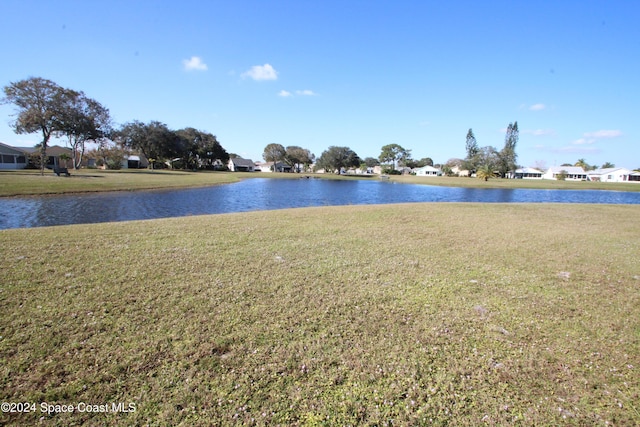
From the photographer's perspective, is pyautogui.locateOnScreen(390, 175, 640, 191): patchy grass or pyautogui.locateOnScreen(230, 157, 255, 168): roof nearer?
pyautogui.locateOnScreen(390, 175, 640, 191): patchy grass

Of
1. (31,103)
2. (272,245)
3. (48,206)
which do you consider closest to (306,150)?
(31,103)

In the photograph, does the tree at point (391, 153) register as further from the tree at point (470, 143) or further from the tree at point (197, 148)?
the tree at point (197, 148)

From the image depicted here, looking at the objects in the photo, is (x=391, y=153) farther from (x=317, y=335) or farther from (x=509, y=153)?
(x=317, y=335)

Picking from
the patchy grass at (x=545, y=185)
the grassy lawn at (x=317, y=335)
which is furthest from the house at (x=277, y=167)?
the grassy lawn at (x=317, y=335)

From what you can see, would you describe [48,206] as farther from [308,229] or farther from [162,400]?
[162,400]

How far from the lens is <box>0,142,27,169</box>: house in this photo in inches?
1971

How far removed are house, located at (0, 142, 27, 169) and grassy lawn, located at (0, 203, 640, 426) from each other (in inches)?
2447

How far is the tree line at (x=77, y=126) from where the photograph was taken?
4466cm

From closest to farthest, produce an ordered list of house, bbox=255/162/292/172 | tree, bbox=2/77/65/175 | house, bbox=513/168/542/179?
tree, bbox=2/77/65/175 < house, bbox=513/168/542/179 < house, bbox=255/162/292/172

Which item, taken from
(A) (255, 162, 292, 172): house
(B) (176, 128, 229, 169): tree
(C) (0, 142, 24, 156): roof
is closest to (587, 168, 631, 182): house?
(A) (255, 162, 292, 172): house

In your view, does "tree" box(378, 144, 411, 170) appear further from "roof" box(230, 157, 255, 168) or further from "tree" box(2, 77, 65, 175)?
"tree" box(2, 77, 65, 175)

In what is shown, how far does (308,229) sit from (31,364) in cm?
854

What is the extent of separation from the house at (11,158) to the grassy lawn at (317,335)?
6215 centimetres

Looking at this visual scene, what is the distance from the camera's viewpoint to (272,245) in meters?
8.90
